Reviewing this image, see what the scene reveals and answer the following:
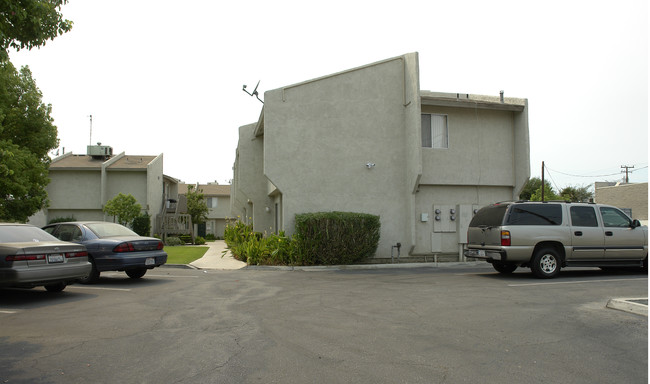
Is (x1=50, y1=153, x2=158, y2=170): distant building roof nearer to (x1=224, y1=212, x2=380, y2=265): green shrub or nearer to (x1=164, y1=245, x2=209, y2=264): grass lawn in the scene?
(x1=164, y1=245, x2=209, y2=264): grass lawn

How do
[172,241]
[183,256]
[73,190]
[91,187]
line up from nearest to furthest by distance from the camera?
[183,256] < [73,190] < [91,187] < [172,241]

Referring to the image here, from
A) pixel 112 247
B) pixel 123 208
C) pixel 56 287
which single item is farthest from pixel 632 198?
pixel 56 287

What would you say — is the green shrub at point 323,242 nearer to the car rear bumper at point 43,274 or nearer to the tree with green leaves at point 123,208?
the car rear bumper at point 43,274

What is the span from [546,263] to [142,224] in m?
25.7

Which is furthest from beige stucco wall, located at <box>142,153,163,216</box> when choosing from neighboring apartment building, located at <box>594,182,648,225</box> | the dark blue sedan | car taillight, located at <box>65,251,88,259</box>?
neighboring apartment building, located at <box>594,182,648,225</box>

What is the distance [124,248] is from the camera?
10.8 metres

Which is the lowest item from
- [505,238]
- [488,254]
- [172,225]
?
[488,254]

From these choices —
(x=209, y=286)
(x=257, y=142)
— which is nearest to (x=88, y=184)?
(x=257, y=142)

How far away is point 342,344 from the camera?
555 cm

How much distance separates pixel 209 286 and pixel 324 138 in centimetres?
789

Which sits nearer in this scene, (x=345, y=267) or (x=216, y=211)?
(x=345, y=267)

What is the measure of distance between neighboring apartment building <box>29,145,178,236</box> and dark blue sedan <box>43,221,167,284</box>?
2128 centimetres

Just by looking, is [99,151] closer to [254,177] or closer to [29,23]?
[254,177]

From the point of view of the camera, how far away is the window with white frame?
1783cm
